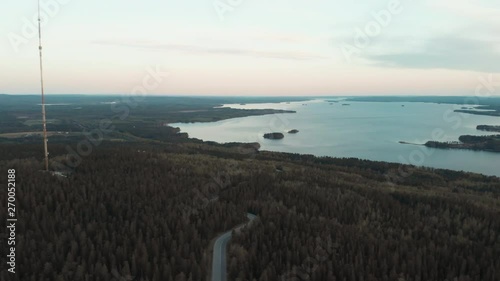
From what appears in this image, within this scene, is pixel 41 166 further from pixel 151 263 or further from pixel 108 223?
pixel 151 263

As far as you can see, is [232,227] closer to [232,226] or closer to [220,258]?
[232,226]

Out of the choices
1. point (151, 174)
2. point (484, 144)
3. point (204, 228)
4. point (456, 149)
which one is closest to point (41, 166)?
point (151, 174)

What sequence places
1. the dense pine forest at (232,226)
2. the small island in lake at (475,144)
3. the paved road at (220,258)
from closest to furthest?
the dense pine forest at (232,226) < the paved road at (220,258) < the small island in lake at (475,144)

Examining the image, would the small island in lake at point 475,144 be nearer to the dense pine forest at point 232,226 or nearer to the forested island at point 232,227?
the forested island at point 232,227

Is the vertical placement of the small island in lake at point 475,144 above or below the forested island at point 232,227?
below

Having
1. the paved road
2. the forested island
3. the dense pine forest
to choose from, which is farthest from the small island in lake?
the paved road

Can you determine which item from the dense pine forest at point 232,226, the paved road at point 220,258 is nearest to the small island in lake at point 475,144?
the dense pine forest at point 232,226
